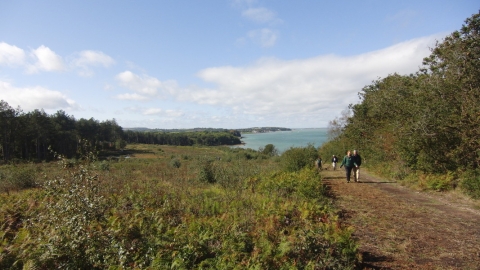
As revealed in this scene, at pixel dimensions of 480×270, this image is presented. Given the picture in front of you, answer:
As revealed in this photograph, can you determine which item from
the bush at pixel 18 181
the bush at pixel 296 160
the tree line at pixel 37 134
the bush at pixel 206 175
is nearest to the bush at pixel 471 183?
the bush at pixel 296 160

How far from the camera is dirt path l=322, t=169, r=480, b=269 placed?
4.80m

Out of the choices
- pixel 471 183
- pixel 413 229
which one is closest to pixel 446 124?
pixel 471 183

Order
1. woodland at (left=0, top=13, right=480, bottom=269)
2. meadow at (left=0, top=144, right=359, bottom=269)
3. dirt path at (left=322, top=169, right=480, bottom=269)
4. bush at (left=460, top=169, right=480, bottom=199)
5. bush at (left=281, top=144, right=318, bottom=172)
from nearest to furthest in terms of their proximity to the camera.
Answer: meadow at (left=0, top=144, right=359, bottom=269) < woodland at (left=0, top=13, right=480, bottom=269) < dirt path at (left=322, top=169, right=480, bottom=269) < bush at (left=460, top=169, right=480, bottom=199) < bush at (left=281, top=144, right=318, bottom=172)

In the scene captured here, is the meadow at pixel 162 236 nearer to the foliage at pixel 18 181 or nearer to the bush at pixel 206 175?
the bush at pixel 206 175

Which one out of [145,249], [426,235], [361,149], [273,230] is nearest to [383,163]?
[361,149]

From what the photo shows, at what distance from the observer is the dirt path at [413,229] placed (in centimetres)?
480

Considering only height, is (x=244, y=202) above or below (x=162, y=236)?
below

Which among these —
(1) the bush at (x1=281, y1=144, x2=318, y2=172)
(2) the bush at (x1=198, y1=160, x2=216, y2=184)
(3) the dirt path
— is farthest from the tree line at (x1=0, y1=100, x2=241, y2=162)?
(3) the dirt path

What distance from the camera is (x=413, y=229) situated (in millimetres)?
6305

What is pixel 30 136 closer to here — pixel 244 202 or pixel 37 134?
pixel 37 134

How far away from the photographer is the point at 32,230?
565cm

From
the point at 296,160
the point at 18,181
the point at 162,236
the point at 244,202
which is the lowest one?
the point at 18,181

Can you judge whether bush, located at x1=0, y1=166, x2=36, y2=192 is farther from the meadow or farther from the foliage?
the meadow

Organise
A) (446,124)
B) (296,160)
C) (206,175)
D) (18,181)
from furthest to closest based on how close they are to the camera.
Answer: (296,160), (18,181), (206,175), (446,124)
